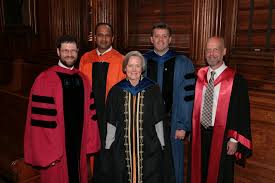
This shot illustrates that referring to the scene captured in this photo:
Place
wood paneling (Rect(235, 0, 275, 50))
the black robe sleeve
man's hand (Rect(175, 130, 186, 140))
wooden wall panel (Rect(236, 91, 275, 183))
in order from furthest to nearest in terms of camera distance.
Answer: wood paneling (Rect(235, 0, 275, 50)), man's hand (Rect(175, 130, 186, 140)), wooden wall panel (Rect(236, 91, 275, 183)), the black robe sleeve

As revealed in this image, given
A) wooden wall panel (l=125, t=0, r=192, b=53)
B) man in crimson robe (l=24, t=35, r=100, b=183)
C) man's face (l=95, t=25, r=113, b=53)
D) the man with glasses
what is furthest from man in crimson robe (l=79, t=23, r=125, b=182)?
wooden wall panel (l=125, t=0, r=192, b=53)

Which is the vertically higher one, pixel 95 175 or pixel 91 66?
pixel 91 66

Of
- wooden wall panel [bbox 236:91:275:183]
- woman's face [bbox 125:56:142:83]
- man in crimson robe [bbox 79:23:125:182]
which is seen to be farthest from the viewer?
man in crimson robe [bbox 79:23:125:182]

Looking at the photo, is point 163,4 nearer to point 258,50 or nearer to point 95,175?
point 258,50

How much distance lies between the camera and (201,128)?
3068 millimetres

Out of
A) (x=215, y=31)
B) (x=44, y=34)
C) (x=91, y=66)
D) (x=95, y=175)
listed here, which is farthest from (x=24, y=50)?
(x=215, y=31)

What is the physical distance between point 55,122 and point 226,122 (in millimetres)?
1627

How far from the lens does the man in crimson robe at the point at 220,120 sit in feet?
9.34

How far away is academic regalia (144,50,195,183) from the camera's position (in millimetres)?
3221

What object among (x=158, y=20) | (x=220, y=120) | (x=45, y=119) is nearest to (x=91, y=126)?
(x=45, y=119)

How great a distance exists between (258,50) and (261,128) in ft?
3.07

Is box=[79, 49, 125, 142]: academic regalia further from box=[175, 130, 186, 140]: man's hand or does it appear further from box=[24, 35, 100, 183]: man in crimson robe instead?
box=[175, 130, 186, 140]: man's hand

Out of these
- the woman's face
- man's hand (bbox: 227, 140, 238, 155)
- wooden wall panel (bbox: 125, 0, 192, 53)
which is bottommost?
man's hand (bbox: 227, 140, 238, 155)

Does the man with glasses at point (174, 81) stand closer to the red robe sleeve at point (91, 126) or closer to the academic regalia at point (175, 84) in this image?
the academic regalia at point (175, 84)
